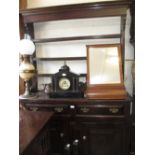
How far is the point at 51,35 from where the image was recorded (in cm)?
218

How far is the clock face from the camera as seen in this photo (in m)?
1.80

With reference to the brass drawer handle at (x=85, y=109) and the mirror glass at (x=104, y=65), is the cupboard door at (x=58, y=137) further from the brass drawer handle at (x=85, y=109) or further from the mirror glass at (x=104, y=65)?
the mirror glass at (x=104, y=65)

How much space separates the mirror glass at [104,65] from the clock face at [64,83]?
0.75 ft

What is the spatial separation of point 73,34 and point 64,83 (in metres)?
0.66

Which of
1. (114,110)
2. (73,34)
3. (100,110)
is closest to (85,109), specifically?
(100,110)

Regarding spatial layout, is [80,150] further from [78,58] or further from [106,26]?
[106,26]

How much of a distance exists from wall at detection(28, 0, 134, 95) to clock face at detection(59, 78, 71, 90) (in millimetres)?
391

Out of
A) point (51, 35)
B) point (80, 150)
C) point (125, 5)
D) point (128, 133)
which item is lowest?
point (80, 150)

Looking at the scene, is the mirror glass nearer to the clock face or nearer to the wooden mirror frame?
the wooden mirror frame

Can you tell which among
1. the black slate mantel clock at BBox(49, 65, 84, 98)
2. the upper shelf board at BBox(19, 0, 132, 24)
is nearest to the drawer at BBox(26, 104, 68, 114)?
the black slate mantel clock at BBox(49, 65, 84, 98)
